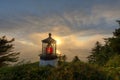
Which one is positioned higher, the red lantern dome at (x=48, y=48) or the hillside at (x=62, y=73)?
the red lantern dome at (x=48, y=48)

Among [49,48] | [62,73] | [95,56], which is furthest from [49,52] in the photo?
[95,56]

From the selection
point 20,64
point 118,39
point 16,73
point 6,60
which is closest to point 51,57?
point 20,64

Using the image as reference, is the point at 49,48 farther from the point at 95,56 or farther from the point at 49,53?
the point at 95,56

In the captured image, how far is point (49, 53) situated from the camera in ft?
65.6

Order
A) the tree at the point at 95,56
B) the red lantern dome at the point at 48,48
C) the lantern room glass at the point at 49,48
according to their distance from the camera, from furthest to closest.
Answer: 1. the tree at the point at 95,56
2. the lantern room glass at the point at 49,48
3. the red lantern dome at the point at 48,48

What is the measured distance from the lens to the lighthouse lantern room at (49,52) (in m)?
19.3

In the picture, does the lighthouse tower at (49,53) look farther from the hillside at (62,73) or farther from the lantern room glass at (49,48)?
the hillside at (62,73)

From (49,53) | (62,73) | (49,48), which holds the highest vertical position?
(49,48)

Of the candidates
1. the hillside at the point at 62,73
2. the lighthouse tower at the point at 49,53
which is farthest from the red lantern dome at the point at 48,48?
the hillside at the point at 62,73

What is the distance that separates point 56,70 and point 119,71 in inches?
116

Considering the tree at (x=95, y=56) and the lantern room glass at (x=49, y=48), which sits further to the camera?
the tree at (x=95, y=56)

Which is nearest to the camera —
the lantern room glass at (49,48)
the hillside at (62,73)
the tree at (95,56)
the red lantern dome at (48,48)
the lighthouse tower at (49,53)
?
the hillside at (62,73)

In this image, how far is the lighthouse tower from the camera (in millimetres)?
19259

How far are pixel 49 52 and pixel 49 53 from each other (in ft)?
0.24
